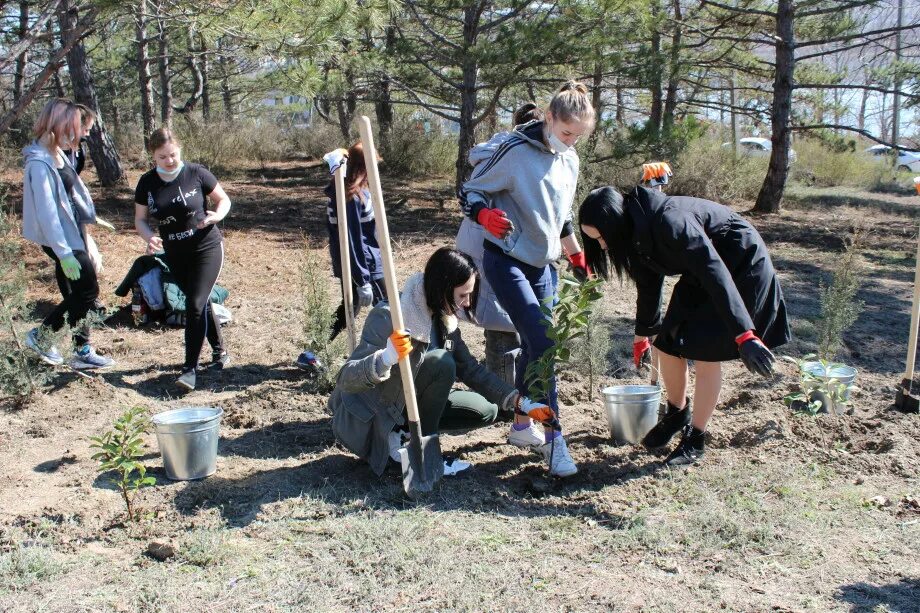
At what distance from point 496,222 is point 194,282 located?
2.26m

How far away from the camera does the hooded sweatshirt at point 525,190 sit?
356cm

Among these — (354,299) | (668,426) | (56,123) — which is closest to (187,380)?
(354,299)

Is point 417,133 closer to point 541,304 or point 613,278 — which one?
point 613,278

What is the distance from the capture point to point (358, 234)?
5.03 meters

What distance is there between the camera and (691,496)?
343 cm

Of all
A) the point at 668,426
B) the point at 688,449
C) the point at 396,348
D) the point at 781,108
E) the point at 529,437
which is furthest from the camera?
the point at 781,108

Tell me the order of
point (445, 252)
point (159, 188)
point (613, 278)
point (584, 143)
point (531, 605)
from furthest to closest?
1. point (584, 143)
2. point (613, 278)
3. point (159, 188)
4. point (445, 252)
5. point (531, 605)

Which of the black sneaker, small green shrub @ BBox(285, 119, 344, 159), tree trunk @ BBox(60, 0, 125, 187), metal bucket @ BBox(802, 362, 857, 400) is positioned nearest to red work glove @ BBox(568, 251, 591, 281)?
metal bucket @ BBox(802, 362, 857, 400)

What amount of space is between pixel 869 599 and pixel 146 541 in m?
2.60

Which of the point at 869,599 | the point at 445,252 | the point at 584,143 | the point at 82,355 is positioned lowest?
the point at 869,599

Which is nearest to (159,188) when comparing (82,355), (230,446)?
(82,355)

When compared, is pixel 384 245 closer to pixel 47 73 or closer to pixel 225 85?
pixel 47 73

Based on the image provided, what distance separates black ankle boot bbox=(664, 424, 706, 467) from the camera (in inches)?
147

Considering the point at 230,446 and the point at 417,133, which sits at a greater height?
the point at 417,133
